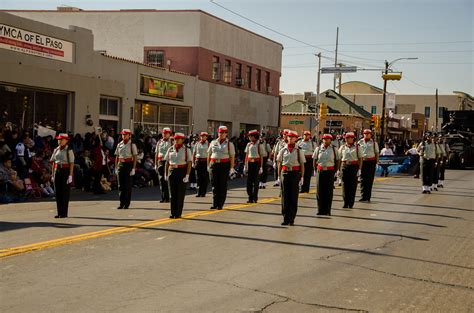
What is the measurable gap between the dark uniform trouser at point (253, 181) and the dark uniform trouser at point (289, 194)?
4.15 meters

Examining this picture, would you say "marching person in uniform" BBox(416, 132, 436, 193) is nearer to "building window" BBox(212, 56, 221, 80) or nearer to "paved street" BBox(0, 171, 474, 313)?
"paved street" BBox(0, 171, 474, 313)

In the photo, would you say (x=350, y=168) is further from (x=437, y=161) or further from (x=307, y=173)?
(x=437, y=161)

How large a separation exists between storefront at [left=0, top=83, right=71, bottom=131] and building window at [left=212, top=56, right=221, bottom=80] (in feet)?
46.1

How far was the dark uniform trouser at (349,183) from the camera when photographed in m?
17.1

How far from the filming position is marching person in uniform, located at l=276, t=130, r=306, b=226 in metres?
13.2

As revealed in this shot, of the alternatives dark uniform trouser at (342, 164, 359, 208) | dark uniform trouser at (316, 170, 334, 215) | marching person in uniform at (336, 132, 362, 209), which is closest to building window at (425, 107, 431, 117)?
marching person in uniform at (336, 132, 362, 209)

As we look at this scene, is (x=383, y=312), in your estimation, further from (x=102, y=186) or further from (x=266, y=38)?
(x=266, y=38)

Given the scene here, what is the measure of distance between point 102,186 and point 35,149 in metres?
2.31

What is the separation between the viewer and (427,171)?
73.1ft

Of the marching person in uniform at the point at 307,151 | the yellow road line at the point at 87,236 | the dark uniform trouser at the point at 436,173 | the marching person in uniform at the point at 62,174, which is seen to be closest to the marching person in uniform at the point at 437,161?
the dark uniform trouser at the point at 436,173

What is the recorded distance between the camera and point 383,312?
6887 millimetres

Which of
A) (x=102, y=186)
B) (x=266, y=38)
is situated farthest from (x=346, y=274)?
(x=266, y=38)

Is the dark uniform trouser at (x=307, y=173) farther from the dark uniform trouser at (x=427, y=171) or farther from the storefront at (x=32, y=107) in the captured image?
the storefront at (x=32, y=107)

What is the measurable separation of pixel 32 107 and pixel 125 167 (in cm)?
927
